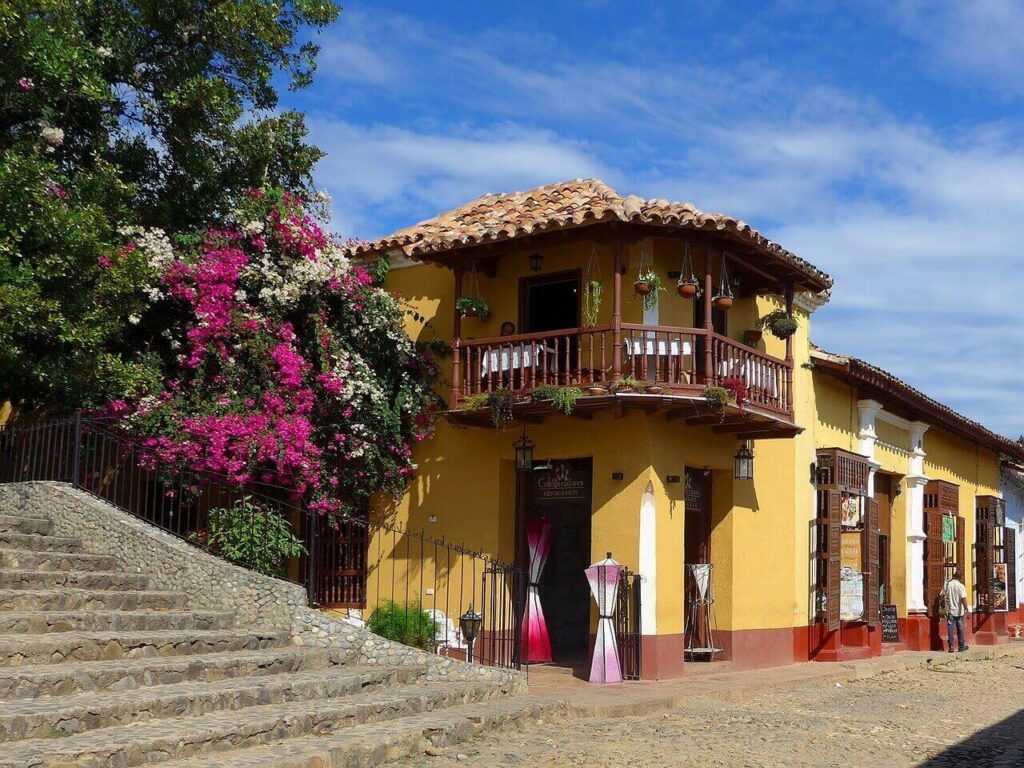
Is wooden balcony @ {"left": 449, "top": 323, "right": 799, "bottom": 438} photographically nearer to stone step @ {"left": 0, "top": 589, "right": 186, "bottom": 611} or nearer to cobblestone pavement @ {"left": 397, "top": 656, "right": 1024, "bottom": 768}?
cobblestone pavement @ {"left": 397, "top": 656, "right": 1024, "bottom": 768}

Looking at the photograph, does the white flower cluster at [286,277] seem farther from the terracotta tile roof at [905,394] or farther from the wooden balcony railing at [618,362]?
the terracotta tile roof at [905,394]

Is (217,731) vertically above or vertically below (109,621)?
below

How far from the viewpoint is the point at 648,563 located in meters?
14.0

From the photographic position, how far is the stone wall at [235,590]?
11148mm

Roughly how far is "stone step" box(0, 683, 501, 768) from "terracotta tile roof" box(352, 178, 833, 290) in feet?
19.2

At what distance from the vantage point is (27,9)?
12406 mm

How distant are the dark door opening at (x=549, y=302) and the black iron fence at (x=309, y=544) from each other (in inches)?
126

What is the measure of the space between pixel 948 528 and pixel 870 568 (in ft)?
15.2

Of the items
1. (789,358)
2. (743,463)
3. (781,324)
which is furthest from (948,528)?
(781,324)

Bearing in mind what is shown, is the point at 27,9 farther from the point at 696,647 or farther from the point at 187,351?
the point at 696,647

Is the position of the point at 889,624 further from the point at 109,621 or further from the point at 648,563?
the point at 109,621

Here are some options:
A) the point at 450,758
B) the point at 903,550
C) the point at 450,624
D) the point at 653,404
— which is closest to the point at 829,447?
Answer: the point at 903,550

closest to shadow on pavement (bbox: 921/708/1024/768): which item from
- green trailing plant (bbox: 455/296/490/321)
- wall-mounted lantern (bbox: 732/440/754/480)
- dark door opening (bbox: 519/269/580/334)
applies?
wall-mounted lantern (bbox: 732/440/754/480)

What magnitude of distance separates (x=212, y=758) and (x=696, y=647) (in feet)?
30.0
